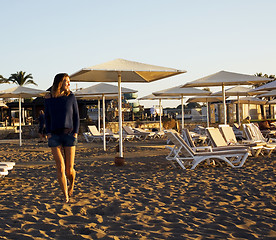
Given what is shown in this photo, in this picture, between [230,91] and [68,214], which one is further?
[230,91]

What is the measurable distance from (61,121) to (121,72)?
192 inches

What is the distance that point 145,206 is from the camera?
4.43 m

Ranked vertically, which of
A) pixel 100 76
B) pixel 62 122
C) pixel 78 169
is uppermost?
pixel 100 76

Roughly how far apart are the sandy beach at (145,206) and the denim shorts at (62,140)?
0.68 m

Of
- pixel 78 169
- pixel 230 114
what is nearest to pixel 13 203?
pixel 78 169

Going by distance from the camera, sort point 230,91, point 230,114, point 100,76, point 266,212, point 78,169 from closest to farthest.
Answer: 1. point 266,212
2. point 78,169
3. point 100,76
4. point 230,91
5. point 230,114

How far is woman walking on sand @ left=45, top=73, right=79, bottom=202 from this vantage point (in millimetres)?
4344

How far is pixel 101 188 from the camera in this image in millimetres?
5699

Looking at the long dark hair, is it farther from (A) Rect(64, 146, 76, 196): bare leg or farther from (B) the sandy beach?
(B) the sandy beach

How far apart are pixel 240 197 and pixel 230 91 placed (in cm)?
1202

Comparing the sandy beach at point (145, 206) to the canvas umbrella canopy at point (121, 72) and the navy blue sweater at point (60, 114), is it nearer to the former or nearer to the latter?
the navy blue sweater at point (60, 114)

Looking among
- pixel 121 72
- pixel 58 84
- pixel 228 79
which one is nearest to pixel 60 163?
pixel 58 84

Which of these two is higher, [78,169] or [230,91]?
[230,91]

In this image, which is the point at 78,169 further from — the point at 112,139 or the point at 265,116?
the point at 265,116
